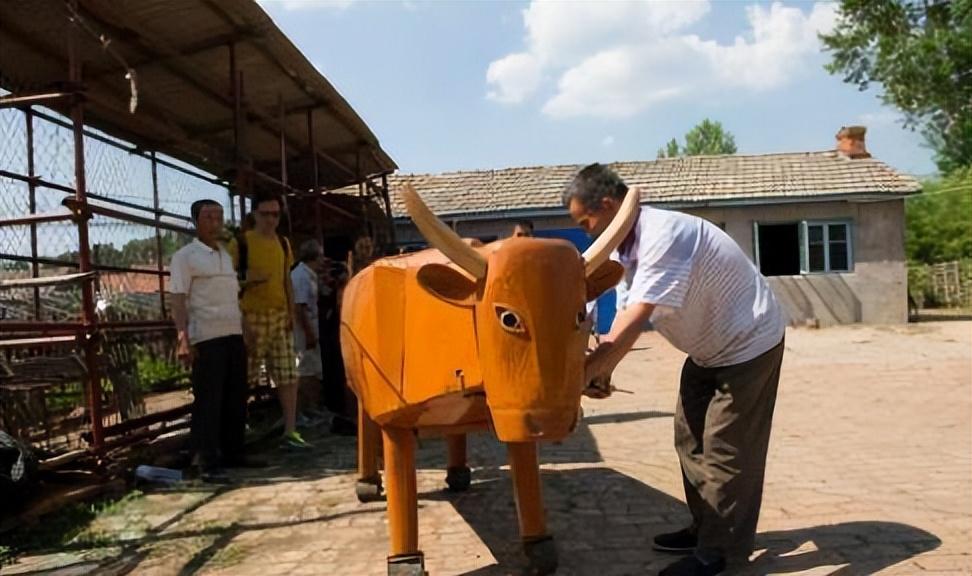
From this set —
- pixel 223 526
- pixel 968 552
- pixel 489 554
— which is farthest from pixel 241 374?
pixel 968 552

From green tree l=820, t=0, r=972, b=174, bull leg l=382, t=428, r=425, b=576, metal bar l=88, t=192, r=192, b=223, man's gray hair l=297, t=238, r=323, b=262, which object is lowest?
bull leg l=382, t=428, r=425, b=576

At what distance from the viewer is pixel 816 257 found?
17062 millimetres

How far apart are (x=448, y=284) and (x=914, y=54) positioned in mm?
22091

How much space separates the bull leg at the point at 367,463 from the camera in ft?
14.8

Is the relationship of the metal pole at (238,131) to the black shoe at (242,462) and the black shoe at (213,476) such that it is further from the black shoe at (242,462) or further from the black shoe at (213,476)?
the black shoe at (213,476)

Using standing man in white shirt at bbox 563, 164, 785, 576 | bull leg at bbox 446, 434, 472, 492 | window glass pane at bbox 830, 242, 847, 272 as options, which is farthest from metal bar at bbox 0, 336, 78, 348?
window glass pane at bbox 830, 242, 847, 272

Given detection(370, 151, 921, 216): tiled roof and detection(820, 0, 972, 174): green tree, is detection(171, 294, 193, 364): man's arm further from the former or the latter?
detection(820, 0, 972, 174): green tree

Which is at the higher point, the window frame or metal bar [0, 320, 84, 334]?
the window frame

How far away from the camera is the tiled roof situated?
17047 millimetres

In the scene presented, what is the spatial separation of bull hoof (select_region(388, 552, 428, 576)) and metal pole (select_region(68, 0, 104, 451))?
2470 mm

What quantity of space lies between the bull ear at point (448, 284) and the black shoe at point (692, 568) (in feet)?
4.74

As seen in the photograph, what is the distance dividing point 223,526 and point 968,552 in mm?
3607

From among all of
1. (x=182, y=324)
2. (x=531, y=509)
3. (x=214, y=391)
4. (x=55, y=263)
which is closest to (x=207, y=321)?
(x=182, y=324)

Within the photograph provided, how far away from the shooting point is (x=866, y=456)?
5.41 meters
